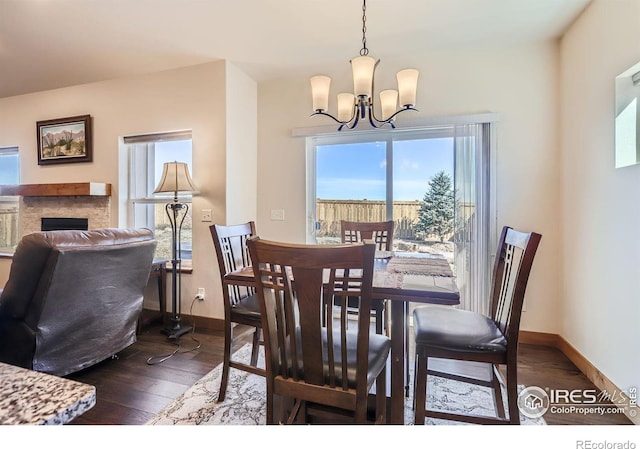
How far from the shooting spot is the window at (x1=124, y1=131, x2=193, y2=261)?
3225mm

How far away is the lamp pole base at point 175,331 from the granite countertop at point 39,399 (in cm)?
241

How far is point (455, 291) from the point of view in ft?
4.20

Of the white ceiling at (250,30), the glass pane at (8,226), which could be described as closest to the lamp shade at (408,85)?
the white ceiling at (250,30)

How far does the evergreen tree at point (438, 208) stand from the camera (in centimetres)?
281

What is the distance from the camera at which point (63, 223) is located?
136 inches

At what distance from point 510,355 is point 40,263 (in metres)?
2.41

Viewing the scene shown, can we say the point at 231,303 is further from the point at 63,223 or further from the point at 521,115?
the point at 63,223

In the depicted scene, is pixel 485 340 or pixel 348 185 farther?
pixel 348 185

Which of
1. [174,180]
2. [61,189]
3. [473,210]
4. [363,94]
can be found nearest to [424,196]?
[473,210]

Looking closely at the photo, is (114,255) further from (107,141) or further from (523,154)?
(523,154)

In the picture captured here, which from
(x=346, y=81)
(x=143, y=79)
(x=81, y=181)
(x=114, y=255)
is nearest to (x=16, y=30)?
(x=143, y=79)

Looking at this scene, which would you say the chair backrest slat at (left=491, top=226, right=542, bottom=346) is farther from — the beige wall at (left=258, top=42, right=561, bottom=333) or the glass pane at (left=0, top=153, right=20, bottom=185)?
the glass pane at (left=0, top=153, right=20, bottom=185)

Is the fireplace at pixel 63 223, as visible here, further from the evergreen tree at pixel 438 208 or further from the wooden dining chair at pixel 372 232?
the evergreen tree at pixel 438 208

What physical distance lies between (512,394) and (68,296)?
Answer: 2.39m
